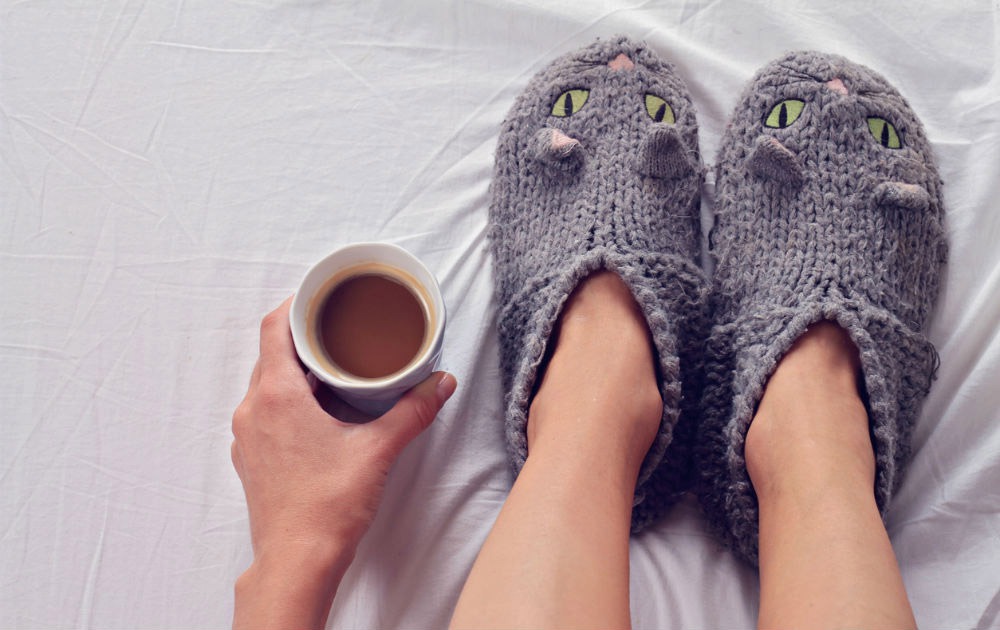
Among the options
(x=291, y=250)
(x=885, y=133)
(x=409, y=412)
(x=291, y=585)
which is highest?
(x=885, y=133)

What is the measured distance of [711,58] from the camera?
75 cm

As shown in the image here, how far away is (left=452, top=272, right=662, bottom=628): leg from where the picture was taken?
485mm

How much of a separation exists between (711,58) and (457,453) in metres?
0.46

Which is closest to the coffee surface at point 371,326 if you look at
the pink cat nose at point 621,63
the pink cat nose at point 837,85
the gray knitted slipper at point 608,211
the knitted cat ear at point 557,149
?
the gray knitted slipper at point 608,211

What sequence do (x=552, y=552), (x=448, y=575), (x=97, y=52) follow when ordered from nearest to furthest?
1. (x=552, y=552)
2. (x=448, y=575)
3. (x=97, y=52)

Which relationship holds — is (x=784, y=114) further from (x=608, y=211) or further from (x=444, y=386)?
(x=444, y=386)

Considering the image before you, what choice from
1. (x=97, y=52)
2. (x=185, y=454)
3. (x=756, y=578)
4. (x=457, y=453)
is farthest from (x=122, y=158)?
(x=756, y=578)

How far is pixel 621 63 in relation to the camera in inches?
28.9

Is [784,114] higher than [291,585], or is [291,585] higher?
[784,114]

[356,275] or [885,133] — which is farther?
[885,133]

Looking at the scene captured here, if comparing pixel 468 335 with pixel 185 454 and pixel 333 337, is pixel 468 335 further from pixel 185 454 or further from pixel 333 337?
pixel 185 454

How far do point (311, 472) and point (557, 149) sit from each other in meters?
0.36

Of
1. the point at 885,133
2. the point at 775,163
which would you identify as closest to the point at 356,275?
the point at 775,163

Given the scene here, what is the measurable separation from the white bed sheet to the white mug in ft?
0.43
